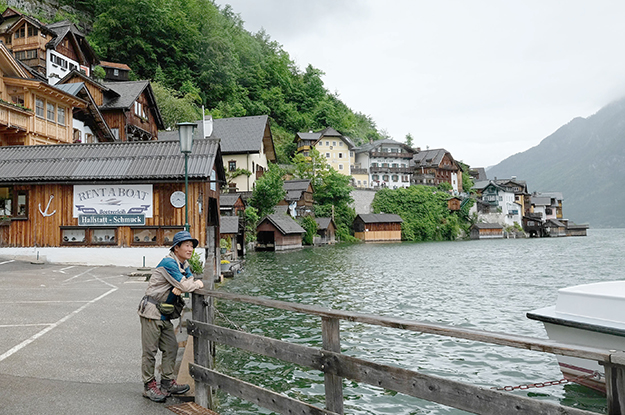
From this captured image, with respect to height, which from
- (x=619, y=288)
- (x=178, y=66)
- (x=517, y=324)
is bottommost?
(x=517, y=324)

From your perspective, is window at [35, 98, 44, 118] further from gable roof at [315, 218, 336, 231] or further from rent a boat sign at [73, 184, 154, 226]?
gable roof at [315, 218, 336, 231]

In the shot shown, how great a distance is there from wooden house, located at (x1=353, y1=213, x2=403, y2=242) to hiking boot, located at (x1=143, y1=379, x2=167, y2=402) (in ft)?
250

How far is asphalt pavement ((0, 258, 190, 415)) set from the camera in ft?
18.5

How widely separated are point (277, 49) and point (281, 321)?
106 meters

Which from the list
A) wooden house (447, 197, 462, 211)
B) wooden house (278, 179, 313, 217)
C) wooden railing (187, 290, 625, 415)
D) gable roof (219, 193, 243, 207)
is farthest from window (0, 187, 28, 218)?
wooden house (447, 197, 462, 211)

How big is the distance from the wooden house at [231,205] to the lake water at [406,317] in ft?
45.1

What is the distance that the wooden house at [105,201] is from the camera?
66.2 feet

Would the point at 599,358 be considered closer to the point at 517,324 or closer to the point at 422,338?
the point at 422,338

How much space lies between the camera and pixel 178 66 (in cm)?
7344

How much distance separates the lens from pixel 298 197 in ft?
225

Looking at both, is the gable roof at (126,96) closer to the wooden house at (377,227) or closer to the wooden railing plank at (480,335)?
the wooden railing plank at (480,335)

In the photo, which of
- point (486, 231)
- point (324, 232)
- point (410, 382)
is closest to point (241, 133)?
point (324, 232)

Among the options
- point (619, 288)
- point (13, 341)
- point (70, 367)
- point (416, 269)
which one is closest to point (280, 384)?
point (70, 367)

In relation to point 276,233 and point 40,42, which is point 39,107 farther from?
point 276,233
